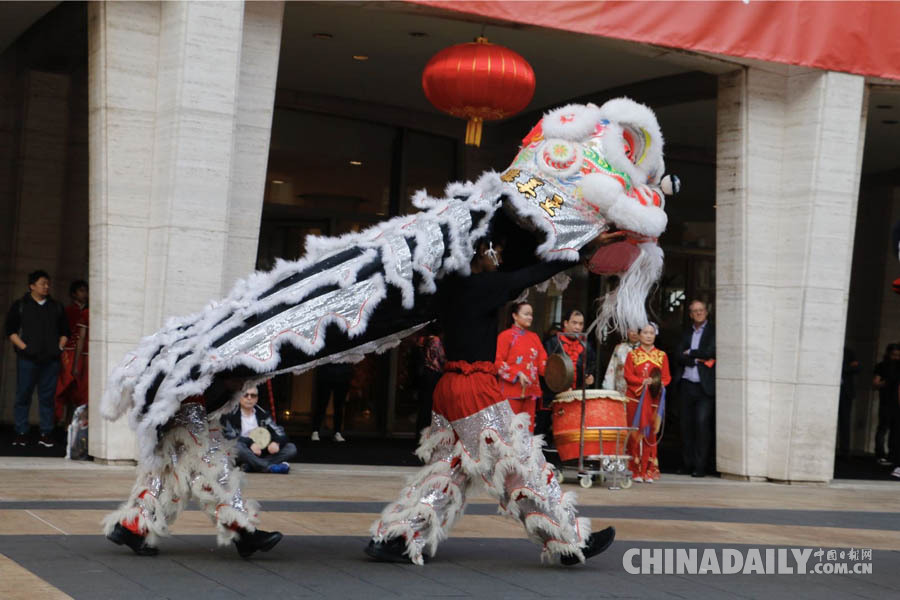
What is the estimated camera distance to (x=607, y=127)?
6508 millimetres

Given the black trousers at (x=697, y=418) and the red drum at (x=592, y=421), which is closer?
the red drum at (x=592, y=421)

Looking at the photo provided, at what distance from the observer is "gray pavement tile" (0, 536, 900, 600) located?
17.3 ft

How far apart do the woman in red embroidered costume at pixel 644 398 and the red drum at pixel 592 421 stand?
822mm

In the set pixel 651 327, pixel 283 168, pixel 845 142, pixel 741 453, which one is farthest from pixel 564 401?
pixel 283 168

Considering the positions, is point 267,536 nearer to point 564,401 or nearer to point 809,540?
point 809,540

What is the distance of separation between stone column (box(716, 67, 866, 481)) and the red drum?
A: 2.06 metres

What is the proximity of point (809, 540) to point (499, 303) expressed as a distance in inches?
120

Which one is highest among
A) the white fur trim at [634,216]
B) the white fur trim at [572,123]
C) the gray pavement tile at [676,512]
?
the white fur trim at [572,123]

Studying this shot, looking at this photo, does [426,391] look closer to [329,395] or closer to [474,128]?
[329,395]

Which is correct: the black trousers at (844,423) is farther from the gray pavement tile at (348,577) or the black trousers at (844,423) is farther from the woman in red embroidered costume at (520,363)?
the gray pavement tile at (348,577)

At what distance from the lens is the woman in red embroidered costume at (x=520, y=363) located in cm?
1047

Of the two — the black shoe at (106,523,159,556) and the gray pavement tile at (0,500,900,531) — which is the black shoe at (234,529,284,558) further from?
the gray pavement tile at (0,500,900,531)

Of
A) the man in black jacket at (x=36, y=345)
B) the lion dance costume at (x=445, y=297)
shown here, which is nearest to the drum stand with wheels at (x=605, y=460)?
the lion dance costume at (x=445, y=297)

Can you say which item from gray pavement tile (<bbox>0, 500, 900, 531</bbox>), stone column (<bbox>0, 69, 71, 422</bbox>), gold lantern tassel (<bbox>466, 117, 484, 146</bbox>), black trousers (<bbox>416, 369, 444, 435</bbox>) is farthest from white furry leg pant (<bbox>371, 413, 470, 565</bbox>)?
stone column (<bbox>0, 69, 71, 422</bbox>)
